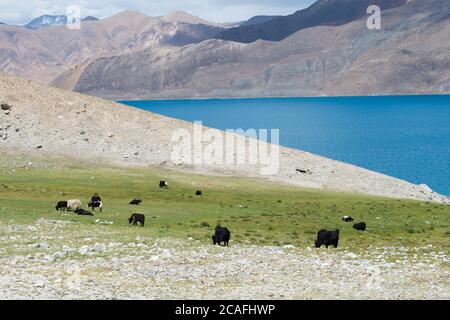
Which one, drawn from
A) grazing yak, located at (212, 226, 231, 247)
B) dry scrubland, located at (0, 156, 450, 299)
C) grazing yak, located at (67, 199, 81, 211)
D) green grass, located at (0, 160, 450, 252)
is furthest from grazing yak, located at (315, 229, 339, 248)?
grazing yak, located at (67, 199, 81, 211)

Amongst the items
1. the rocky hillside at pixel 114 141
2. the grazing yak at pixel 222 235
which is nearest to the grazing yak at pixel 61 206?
the grazing yak at pixel 222 235

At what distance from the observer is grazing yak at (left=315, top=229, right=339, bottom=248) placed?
34.2 meters

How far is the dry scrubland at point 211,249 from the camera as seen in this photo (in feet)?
74.1

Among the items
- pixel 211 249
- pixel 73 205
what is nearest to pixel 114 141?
pixel 73 205

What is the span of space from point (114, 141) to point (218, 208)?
4287 centimetres

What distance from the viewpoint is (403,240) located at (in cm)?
3838

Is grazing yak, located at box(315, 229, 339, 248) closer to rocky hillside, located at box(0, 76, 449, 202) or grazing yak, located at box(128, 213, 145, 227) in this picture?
grazing yak, located at box(128, 213, 145, 227)

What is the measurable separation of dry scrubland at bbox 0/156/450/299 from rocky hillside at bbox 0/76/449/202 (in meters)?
22.7

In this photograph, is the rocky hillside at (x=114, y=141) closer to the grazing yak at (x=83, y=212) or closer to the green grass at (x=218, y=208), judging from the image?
the green grass at (x=218, y=208)

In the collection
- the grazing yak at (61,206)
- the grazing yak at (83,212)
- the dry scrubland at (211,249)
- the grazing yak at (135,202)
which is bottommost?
the dry scrubland at (211,249)

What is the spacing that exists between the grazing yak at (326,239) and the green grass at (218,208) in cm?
141

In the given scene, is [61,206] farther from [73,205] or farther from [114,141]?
[114,141]
